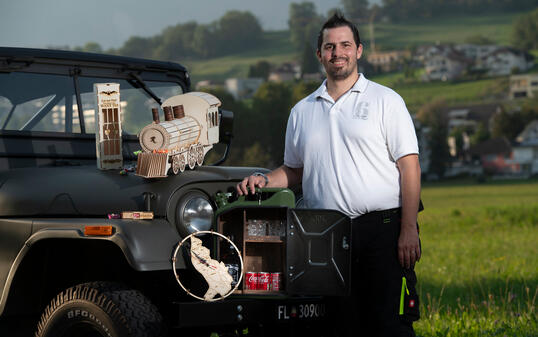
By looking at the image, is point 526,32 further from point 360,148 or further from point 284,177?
point 360,148

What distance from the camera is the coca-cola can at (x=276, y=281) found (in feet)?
14.1

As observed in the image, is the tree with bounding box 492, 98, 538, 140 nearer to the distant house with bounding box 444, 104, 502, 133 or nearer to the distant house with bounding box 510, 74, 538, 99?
the distant house with bounding box 444, 104, 502, 133

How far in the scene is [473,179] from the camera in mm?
107375

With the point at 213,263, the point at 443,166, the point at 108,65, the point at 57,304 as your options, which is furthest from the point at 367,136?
the point at 443,166

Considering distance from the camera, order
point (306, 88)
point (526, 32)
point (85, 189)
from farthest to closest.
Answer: point (526, 32) < point (306, 88) < point (85, 189)

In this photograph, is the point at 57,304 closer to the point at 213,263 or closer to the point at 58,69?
the point at 213,263

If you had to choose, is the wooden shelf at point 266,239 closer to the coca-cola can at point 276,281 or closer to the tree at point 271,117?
the coca-cola can at point 276,281

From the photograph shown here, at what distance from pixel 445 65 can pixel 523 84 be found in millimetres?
16710

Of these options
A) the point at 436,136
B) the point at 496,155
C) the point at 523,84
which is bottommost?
the point at 496,155

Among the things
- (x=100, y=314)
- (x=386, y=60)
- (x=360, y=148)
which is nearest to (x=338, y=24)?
(x=360, y=148)

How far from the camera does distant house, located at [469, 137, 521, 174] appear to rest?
119 metres

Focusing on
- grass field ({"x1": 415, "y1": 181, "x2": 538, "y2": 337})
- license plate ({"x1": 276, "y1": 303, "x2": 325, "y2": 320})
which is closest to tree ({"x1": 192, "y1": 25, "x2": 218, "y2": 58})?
grass field ({"x1": 415, "y1": 181, "x2": 538, "y2": 337})

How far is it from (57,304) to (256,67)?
15207cm

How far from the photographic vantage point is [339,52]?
4.43 m
